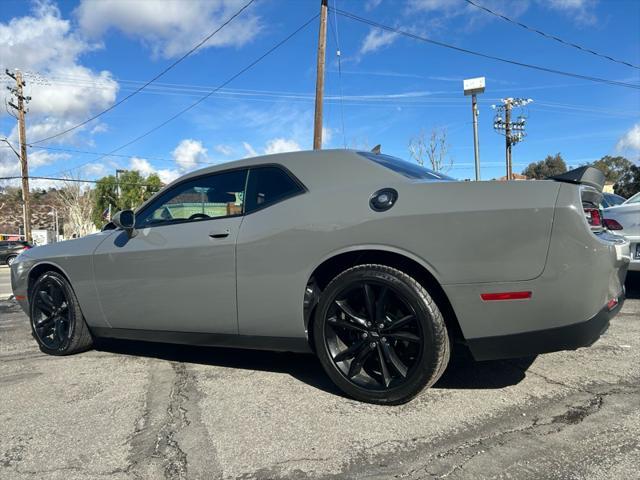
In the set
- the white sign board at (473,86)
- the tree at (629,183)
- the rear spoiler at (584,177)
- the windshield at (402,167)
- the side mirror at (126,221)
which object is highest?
the white sign board at (473,86)

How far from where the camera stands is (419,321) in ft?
8.81

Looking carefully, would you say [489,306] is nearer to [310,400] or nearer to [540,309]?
[540,309]

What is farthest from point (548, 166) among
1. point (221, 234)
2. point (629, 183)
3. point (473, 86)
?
point (221, 234)

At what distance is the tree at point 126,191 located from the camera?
178 feet

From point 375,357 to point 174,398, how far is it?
1334mm

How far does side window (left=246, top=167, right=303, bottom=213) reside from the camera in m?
3.23

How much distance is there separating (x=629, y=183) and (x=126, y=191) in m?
61.7

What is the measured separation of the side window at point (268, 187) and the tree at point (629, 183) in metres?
62.1

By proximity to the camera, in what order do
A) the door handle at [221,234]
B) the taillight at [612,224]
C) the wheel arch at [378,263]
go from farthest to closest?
the taillight at [612,224] → the door handle at [221,234] → the wheel arch at [378,263]

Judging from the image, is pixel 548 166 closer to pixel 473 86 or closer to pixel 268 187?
pixel 473 86

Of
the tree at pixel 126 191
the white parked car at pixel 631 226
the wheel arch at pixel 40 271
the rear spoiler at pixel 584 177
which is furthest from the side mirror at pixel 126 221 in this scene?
the tree at pixel 126 191

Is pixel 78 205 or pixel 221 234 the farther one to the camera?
pixel 78 205

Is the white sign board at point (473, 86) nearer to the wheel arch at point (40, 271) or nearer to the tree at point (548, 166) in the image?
the wheel arch at point (40, 271)

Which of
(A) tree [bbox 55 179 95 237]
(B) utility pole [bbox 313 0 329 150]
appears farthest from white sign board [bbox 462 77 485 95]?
(A) tree [bbox 55 179 95 237]
